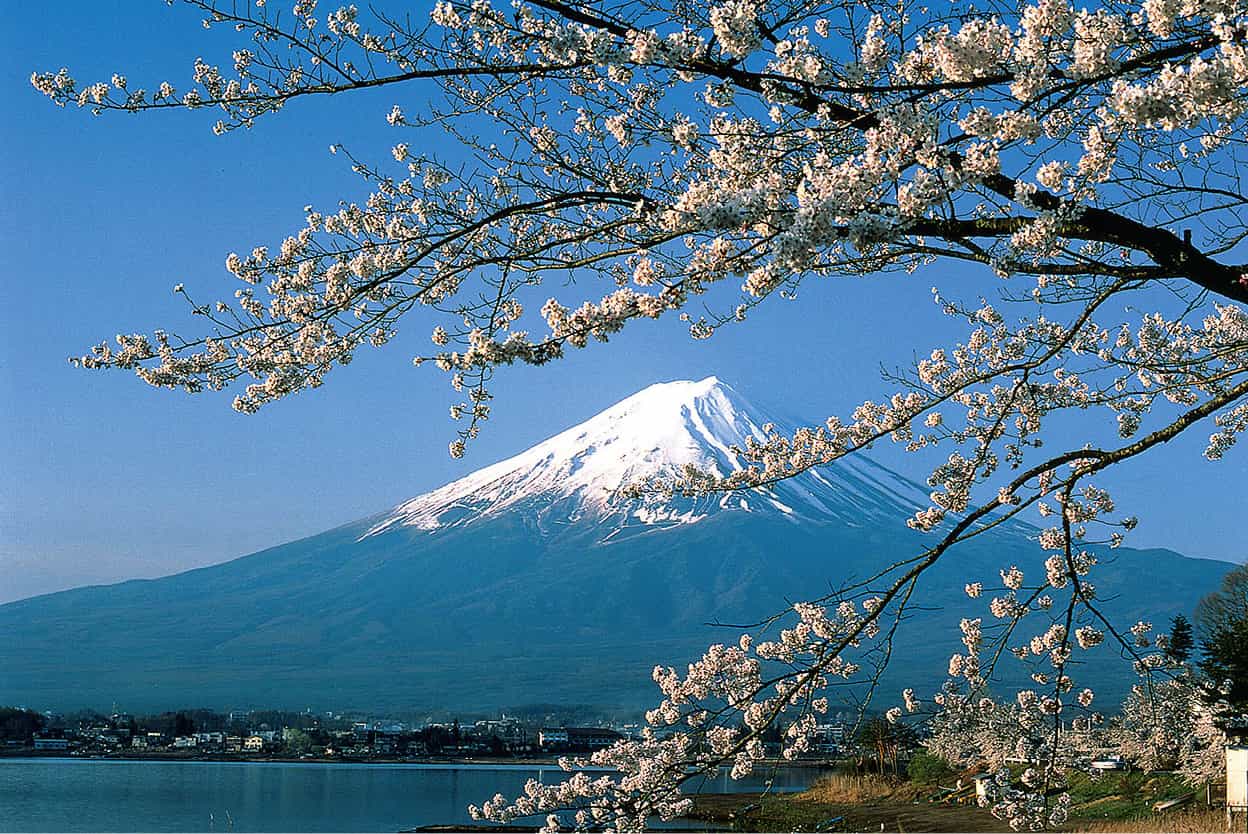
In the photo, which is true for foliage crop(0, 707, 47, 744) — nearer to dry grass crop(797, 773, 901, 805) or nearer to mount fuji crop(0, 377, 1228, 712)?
mount fuji crop(0, 377, 1228, 712)

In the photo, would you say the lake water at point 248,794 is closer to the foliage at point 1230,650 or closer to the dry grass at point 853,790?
the dry grass at point 853,790

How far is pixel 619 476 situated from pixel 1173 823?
6645 cm

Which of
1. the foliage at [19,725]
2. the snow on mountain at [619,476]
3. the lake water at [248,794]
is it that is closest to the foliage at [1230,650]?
the lake water at [248,794]

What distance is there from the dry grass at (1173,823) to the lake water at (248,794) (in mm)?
4950

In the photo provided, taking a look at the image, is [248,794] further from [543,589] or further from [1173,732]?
[543,589]

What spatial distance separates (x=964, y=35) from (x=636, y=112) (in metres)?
1.66

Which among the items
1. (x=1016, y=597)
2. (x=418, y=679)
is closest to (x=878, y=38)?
(x=1016, y=597)

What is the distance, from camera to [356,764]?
183 feet

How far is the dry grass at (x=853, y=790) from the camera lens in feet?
77.4

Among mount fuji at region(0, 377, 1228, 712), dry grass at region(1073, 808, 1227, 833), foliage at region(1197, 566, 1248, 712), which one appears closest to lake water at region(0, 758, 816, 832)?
dry grass at region(1073, 808, 1227, 833)

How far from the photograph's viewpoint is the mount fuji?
73.1m

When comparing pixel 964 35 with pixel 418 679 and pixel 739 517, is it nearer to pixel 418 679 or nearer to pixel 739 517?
pixel 418 679

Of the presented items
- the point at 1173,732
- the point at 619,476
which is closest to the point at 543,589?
the point at 619,476

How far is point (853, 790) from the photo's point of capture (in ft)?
81.1
